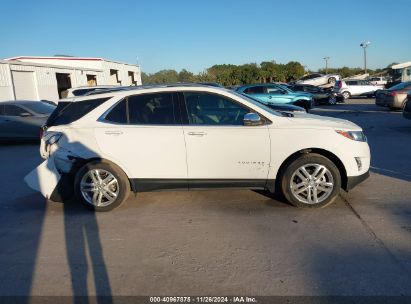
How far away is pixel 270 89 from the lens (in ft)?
Answer: 54.2

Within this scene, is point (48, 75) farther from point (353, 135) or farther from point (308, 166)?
point (353, 135)

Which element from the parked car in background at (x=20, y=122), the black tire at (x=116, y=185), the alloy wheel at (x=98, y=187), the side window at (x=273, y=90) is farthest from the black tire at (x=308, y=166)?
the side window at (x=273, y=90)

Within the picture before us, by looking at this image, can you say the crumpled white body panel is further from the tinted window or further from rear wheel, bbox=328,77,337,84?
rear wheel, bbox=328,77,337,84

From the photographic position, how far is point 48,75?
955 inches

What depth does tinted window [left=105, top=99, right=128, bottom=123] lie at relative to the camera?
15.1 ft

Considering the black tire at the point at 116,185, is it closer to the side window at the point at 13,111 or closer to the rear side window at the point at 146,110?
the rear side window at the point at 146,110

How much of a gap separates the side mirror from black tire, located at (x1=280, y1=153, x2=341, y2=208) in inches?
27.0

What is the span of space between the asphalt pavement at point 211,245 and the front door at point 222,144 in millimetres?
484

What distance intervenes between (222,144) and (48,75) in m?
23.6

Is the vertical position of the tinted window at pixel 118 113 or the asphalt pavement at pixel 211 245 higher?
the tinted window at pixel 118 113

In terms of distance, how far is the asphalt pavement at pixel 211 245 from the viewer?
9.68ft

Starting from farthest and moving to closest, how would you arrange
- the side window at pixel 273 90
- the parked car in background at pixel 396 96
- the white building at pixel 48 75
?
1. the white building at pixel 48 75
2. the side window at pixel 273 90
3. the parked car in background at pixel 396 96

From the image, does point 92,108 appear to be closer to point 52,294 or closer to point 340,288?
point 52,294

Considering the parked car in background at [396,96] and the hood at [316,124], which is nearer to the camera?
the hood at [316,124]
